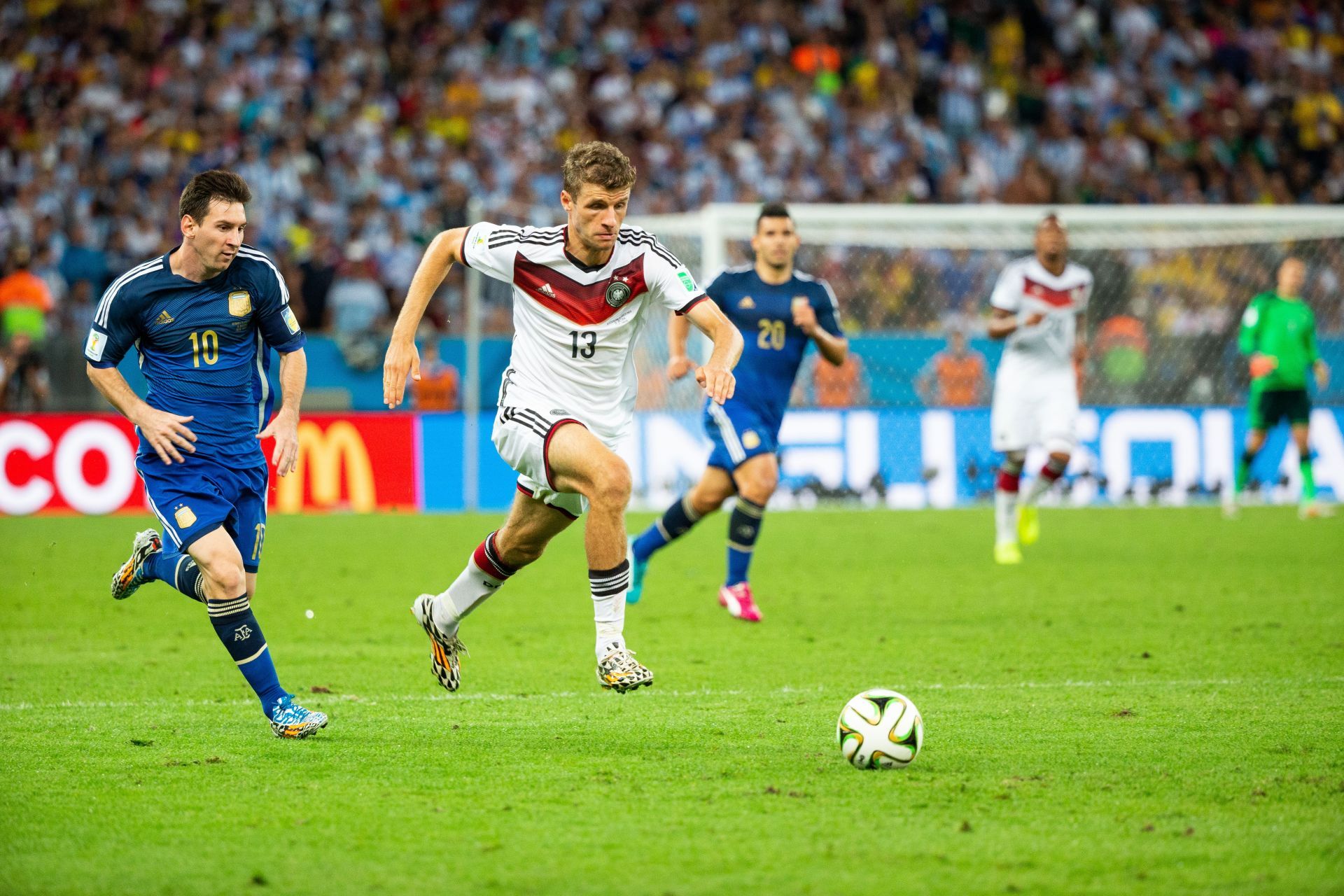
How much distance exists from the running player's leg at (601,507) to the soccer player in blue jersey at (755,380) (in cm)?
358

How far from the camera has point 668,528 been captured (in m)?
10.3

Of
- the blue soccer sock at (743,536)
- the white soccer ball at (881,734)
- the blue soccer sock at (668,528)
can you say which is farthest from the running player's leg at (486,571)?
the blue soccer sock at (668,528)

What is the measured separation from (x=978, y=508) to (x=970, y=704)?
11654 millimetres

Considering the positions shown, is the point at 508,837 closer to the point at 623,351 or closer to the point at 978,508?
the point at 623,351

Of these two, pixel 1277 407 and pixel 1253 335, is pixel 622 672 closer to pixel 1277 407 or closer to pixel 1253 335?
pixel 1253 335

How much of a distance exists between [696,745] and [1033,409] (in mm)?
7855

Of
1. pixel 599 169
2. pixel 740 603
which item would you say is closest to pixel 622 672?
pixel 599 169

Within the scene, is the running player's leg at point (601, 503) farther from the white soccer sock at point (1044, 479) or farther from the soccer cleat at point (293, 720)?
the white soccer sock at point (1044, 479)

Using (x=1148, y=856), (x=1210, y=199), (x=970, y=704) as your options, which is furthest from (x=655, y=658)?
(x=1210, y=199)

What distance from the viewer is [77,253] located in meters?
18.8

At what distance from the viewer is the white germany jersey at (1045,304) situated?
41.1 ft

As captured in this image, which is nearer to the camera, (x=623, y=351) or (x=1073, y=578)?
(x=623, y=351)

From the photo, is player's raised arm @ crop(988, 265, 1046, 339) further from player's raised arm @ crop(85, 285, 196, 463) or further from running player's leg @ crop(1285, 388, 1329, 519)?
player's raised arm @ crop(85, 285, 196, 463)

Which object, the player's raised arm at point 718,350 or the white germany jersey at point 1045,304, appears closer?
the player's raised arm at point 718,350
